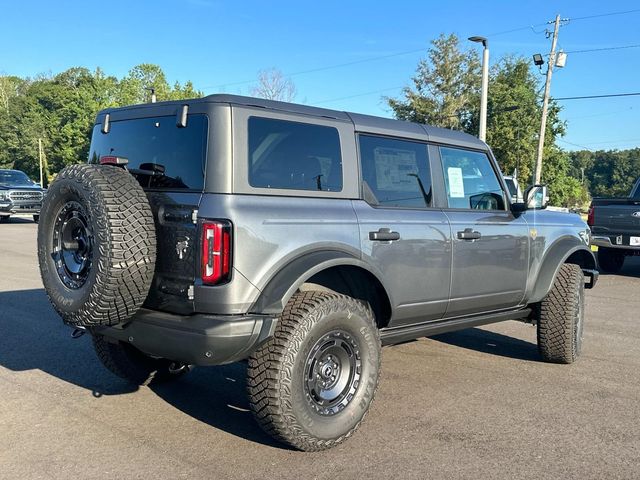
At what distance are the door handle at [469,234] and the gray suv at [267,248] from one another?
15mm

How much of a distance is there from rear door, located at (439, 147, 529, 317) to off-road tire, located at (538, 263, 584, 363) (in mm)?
517

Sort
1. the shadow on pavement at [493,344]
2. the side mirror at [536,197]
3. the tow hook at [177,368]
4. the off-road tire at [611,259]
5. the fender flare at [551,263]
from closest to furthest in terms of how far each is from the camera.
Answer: the tow hook at [177,368] → the side mirror at [536,197] → the fender flare at [551,263] → the shadow on pavement at [493,344] → the off-road tire at [611,259]

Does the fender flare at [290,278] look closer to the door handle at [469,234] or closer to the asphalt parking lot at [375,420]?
the asphalt parking lot at [375,420]

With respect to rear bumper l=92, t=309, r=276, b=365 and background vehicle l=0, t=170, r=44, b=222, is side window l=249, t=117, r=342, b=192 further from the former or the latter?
background vehicle l=0, t=170, r=44, b=222

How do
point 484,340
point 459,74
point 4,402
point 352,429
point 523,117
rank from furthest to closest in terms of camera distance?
point 459,74
point 523,117
point 484,340
point 4,402
point 352,429

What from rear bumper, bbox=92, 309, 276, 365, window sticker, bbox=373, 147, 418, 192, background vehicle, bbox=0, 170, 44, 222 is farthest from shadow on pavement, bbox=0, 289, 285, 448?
background vehicle, bbox=0, 170, 44, 222

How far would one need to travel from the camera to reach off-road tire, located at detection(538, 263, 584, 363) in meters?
5.34

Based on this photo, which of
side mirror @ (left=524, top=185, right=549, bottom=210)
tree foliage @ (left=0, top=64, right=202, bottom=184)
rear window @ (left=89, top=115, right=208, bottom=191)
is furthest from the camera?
tree foliage @ (left=0, top=64, right=202, bottom=184)

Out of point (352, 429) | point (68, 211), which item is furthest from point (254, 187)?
point (352, 429)

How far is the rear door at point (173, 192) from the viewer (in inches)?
130

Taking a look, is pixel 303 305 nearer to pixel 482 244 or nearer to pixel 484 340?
pixel 482 244

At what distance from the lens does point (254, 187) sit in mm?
3383

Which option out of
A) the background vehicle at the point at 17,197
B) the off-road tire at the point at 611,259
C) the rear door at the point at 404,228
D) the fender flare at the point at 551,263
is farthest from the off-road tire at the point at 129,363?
the background vehicle at the point at 17,197

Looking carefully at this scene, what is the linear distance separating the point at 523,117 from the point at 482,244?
136 feet
